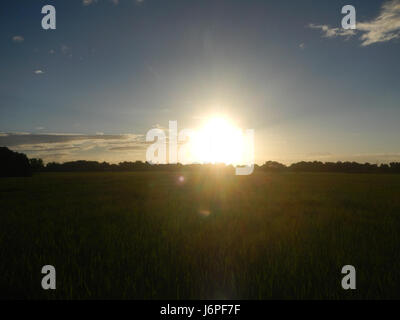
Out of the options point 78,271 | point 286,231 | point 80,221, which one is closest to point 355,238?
point 286,231

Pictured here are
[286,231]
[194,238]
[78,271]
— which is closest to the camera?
[78,271]

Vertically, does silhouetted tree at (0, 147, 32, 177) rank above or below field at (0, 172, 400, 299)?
above

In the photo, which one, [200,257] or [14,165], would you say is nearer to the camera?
[200,257]

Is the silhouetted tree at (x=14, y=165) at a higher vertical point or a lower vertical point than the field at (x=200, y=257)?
higher

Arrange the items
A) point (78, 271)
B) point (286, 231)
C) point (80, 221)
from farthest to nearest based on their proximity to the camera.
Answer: point (80, 221)
point (286, 231)
point (78, 271)

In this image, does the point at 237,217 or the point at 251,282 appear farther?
the point at 237,217

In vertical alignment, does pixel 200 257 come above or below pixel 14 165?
below

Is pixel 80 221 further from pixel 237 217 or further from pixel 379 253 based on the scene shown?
pixel 379 253

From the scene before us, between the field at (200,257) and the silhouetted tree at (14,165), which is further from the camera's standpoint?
the silhouetted tree at (14,165)

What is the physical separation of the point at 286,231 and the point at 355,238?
1.42 metres

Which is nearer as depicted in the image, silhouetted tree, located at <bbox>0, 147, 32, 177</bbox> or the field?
the field
